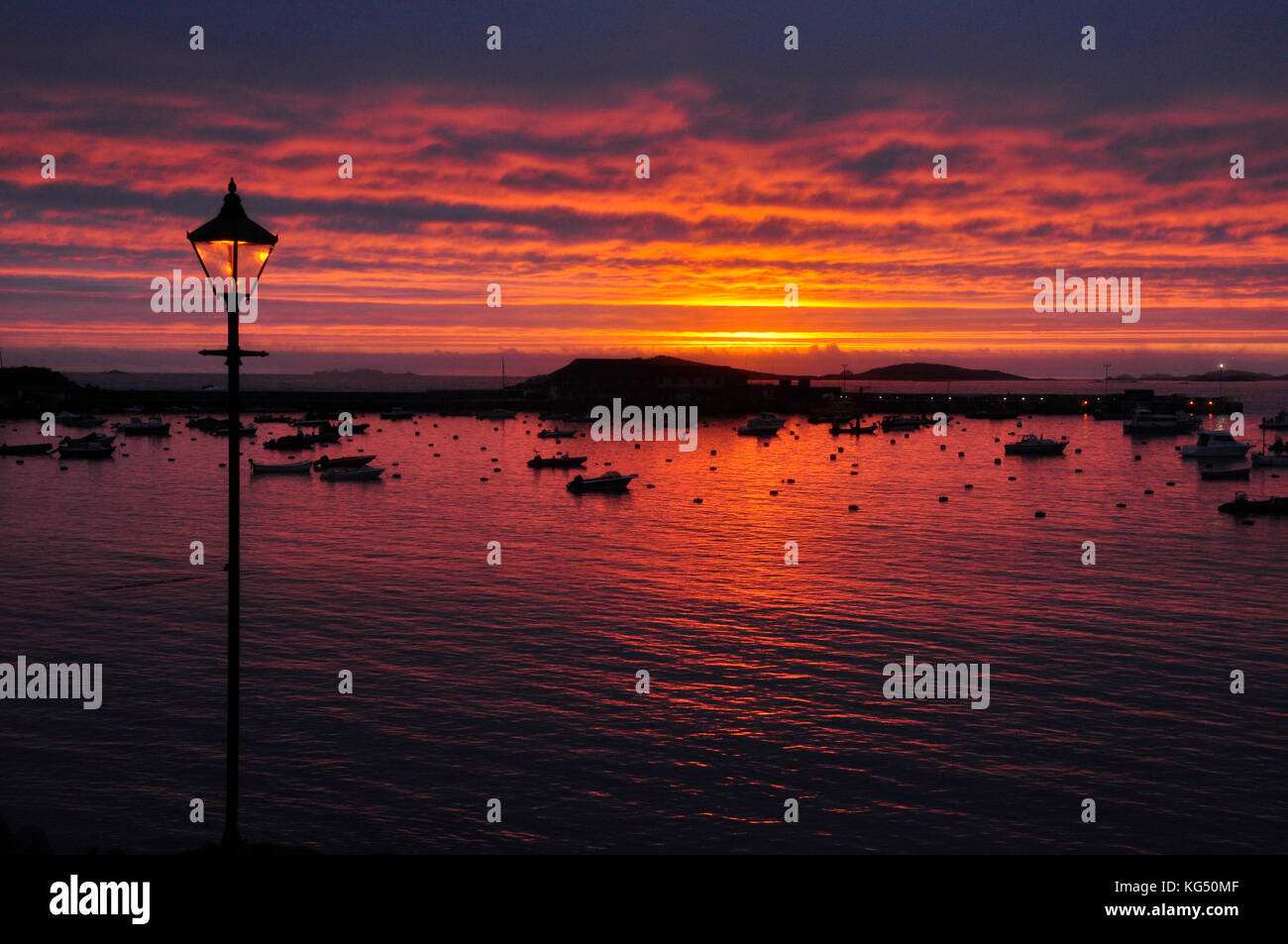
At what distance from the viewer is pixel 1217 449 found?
3858 inches

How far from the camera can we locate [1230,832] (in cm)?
1945

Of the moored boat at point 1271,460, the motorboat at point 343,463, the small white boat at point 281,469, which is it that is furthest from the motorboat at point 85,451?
the moored boat at point 1271,460

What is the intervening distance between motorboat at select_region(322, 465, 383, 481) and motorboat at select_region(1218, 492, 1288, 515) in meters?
61.5

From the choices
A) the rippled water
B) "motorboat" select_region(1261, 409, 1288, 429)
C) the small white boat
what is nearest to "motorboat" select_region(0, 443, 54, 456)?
the small white boat

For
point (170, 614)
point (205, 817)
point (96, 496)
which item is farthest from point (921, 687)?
point (96, 496)

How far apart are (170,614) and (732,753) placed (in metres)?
23.8

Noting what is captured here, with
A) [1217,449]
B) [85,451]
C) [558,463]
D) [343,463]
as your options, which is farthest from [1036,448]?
[85,451]

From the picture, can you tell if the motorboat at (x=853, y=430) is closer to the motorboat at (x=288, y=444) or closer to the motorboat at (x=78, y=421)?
the motorboat at (x=288, y=444)

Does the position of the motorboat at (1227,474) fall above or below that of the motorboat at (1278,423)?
below

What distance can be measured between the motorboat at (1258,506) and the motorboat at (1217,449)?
4000 cm

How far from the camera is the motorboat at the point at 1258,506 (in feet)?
200

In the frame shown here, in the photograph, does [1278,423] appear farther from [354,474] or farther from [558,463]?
[354,474]

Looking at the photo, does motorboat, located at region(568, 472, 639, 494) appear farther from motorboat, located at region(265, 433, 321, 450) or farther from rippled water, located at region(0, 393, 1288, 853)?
motorboat, located at region(265, 433, 321, 450)
